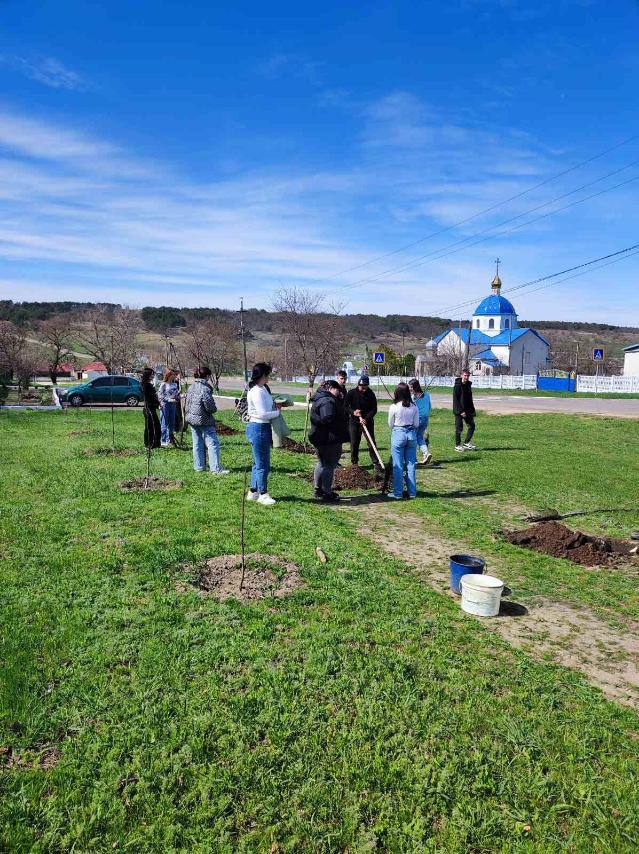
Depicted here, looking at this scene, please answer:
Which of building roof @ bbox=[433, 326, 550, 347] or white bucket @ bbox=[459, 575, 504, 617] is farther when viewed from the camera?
building roof @ bbox=[433, 326, 550, 347]

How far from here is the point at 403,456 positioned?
27.4 feet

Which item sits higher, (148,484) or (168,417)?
(168,417)

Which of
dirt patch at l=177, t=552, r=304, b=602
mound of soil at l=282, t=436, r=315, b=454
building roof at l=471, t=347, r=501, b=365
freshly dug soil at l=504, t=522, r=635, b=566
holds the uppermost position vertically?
building roof at l=471, t=347, r=501, b=365

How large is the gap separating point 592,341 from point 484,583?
141001 mm

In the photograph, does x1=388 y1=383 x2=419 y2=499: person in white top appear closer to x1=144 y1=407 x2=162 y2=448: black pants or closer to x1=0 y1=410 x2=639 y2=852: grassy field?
x1=0 y1=410 x2=639 y2=852: grassy field

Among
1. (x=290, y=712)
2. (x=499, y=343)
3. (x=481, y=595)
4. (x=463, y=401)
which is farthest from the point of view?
(x=499, y=343)

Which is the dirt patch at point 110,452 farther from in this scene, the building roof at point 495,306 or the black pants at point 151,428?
the building roof at point 495,306

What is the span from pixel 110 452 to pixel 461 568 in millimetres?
8940

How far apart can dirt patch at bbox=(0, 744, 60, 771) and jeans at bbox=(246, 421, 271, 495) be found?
461 cm

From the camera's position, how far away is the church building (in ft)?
258

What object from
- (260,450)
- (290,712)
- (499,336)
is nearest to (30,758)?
(290,712)

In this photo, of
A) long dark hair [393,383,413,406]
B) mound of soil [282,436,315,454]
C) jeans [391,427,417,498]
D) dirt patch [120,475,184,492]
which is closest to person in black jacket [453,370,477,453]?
mound of soil [282,436,315,454]


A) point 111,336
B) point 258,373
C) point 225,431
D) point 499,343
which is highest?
point 499,343

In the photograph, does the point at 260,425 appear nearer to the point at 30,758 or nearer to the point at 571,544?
the point at 571,544
